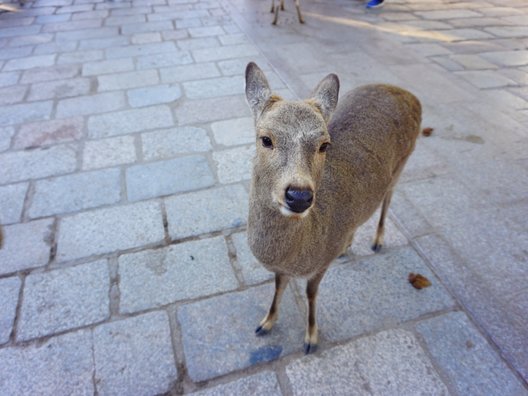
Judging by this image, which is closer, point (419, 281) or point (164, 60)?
point (419, 281)

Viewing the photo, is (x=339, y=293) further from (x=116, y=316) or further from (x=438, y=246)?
(x=116, y=316)

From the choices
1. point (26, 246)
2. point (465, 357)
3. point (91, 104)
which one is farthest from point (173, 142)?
point (465, 357)

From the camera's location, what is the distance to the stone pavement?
2.22 m

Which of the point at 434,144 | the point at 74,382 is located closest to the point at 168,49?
the point at 434,144

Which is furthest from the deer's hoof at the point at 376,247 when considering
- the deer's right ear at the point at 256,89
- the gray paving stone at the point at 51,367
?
the gray paving stone at the point at 51,367

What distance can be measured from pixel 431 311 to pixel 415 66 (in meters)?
4.53

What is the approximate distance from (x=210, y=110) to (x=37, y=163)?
2.02m

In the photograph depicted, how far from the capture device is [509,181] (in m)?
3.60

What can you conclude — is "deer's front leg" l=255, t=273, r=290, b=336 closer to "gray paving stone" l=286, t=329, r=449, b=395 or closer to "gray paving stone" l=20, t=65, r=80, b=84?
"gray paving stone" l=286, t=329, r=449, b=395

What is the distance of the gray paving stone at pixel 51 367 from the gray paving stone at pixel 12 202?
4.29ft

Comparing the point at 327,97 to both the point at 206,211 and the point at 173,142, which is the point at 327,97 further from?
the point at 173,142

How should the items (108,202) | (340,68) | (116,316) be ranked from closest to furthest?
1. (116,316)
2. (108,202)
3. (340,68)

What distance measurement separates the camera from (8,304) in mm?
2516

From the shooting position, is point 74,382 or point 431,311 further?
point 431,311
